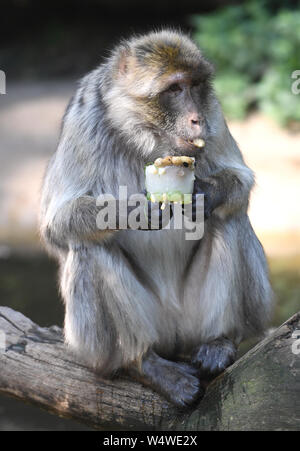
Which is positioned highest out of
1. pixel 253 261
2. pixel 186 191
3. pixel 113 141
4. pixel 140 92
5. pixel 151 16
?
pixel 151 16

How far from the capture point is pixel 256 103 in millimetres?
14305

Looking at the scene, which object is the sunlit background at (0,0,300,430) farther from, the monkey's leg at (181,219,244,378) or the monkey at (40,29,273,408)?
the monkey's leg at (181,219,244,378)

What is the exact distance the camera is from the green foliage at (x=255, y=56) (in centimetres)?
1347

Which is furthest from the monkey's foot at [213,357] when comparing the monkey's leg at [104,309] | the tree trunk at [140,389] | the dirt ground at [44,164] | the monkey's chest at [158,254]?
the dirt ground at [44,164]

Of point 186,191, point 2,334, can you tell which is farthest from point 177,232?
point 2,334

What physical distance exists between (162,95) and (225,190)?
746 millimetres

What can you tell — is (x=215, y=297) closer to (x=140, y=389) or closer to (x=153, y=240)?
(x=153, y=240)

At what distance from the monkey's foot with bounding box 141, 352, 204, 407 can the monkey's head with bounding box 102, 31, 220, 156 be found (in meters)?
1.37

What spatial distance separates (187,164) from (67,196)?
2.97ft

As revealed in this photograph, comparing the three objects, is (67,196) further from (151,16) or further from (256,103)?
(151,16)

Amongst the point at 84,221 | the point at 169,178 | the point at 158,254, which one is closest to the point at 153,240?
the point at 158,254

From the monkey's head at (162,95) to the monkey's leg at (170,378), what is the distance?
136 cm

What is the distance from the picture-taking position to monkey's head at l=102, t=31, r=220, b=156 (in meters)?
4.38

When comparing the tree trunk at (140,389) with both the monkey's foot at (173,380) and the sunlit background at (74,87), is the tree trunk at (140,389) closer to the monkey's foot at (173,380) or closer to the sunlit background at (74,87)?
the monkey's foot at (173,380)
